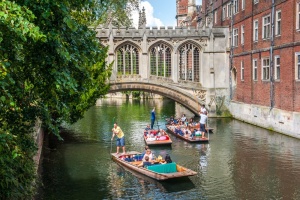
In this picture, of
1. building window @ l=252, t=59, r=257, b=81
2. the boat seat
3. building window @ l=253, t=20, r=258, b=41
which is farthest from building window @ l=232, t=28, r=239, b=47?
the boat seat

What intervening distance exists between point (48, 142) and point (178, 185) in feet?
30.4

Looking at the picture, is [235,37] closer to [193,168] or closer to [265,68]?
[265,68]

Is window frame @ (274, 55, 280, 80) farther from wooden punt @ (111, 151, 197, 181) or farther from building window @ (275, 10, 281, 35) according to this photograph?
wooden punt @ (111, 151, 197, 181)

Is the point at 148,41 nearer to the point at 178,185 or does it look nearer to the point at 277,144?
the point at 277,144

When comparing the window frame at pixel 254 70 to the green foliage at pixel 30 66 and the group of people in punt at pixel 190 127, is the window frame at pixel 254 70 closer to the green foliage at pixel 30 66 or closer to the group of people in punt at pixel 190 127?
the group of people in punt at pixel 190 127

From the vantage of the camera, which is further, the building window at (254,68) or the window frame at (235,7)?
the window frame at (235,7)

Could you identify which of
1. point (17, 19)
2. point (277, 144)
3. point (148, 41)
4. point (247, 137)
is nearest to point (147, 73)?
point (148, 41)

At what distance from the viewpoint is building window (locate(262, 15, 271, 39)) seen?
2372 centimetres

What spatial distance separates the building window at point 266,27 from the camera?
23.7 metres

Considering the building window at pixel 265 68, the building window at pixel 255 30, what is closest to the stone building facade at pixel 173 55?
the building window at pixel 255 30

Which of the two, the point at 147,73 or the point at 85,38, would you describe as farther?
the point at 147,73

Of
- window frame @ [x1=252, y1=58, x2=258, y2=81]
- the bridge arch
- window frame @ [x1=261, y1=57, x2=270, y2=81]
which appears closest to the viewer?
window frame @ [x1=261, y1=57, x2=270, y2=81]

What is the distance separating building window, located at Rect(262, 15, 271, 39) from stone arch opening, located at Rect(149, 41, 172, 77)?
860cm

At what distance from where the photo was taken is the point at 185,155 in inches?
674
